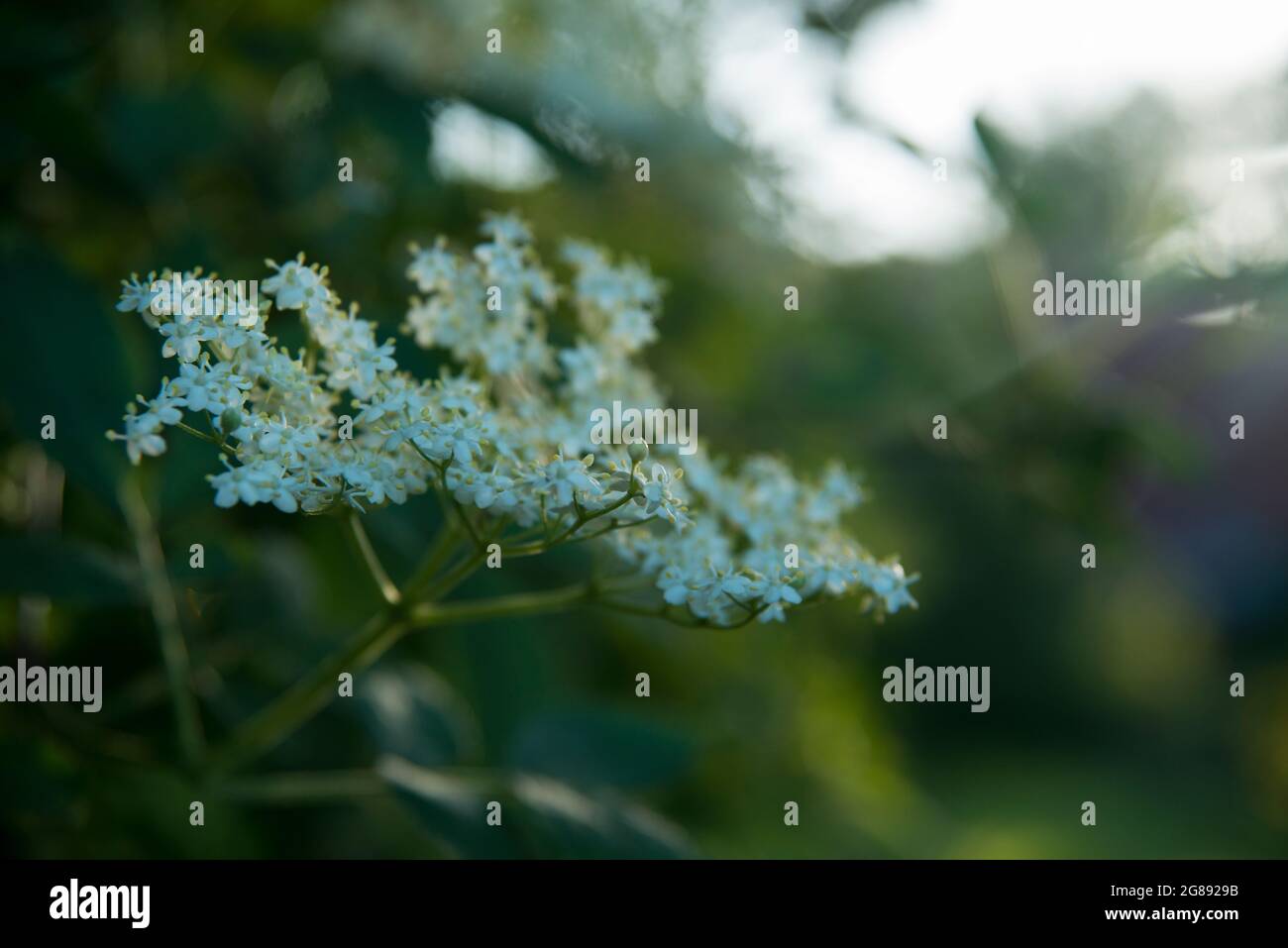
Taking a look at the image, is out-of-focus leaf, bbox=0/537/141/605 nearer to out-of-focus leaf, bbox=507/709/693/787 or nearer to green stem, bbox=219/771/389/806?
green stem, bbox=219/771/389/806

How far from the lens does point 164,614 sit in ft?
4.58

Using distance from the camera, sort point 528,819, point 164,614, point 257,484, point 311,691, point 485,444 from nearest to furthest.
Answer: point 257,484, point 485,444, point 311,691, point 528,819, point 164,614

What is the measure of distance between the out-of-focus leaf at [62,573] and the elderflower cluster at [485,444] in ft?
1.33

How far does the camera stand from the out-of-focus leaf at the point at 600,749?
1.44 metres

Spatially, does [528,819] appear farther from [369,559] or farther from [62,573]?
[62,573]

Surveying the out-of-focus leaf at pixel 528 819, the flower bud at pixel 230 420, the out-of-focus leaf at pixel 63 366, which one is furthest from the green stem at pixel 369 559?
the out-of-focus leaf at pixel 63 366

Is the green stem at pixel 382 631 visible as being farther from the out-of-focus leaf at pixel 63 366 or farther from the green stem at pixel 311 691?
the out-of-focus leaf at pixel 63 366

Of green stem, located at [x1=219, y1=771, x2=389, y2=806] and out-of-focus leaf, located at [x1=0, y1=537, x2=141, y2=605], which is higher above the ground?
out-of-focus leaf, located at [x1=0, y1=537, x2=141, y2=605]

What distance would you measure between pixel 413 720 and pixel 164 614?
1.18ft

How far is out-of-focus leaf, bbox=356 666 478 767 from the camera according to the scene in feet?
4.83

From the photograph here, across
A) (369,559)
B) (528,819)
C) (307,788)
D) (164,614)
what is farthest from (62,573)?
(528,819)

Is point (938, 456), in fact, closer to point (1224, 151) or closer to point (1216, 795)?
point (1224, 151)

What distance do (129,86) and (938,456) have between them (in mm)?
1738

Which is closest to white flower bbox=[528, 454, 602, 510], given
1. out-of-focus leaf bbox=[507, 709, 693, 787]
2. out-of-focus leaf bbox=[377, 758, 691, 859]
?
out-of-focus leaf bbox=[377, 758, 691, 859]
